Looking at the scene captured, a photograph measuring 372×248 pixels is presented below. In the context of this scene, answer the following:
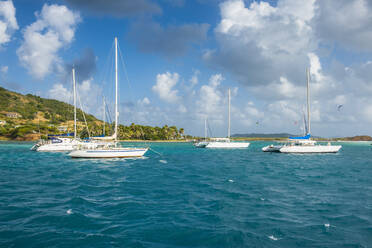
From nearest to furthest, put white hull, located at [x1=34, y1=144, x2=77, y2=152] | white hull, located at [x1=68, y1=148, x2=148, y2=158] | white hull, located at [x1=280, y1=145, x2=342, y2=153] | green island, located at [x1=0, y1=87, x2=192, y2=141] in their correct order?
1. white hull, located at [x1=68, y1=148, x2=148, y2=158]
2. white hull, located at [x1=280, y1=145, x2=342, y2=153]
3. white hull, located at [x1=34, y1=144, x2=77, y2=152]
4. green island, located at [x1=0, y1=87, x2=192, y2=141]

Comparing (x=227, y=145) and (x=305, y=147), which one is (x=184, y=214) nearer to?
(x=305, y=147)

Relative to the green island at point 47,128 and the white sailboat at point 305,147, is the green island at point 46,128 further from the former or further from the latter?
the white sailboat at point 305,147

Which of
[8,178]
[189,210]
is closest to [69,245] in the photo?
[189,210]

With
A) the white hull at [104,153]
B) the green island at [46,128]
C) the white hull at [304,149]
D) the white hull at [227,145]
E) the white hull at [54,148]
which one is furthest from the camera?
the green island at [46,128]

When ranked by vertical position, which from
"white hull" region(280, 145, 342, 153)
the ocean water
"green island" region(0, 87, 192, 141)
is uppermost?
"green island" region(0, 87, 192, 141)

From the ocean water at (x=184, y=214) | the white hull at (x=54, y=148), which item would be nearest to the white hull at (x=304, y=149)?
the ocean water at (x=184, y=214)

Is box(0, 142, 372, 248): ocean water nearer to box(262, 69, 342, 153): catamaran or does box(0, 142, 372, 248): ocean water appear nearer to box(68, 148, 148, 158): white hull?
box(68, 148, 148, 158): white hull

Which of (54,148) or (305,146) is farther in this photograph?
(54,148)

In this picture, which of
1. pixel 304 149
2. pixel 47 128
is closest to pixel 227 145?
pixel 304 149

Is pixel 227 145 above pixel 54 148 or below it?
below

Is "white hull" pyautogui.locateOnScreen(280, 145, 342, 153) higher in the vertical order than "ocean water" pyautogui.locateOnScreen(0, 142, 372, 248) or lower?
higher

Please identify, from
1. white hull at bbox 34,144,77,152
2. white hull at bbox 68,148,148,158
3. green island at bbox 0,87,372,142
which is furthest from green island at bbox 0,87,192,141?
white hull at bbox 68,148,148,158

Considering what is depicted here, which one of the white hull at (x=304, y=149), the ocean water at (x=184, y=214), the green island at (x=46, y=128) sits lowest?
the ocean water at (x=184, y=214)

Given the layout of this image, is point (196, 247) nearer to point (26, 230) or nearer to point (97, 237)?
point (97, 237)
